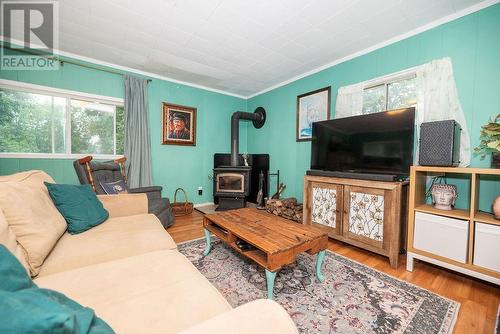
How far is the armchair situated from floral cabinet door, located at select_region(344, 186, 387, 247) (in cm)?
219

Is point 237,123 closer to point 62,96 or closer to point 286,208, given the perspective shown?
point 286,208

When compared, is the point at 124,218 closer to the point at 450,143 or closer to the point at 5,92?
the point at 5,92

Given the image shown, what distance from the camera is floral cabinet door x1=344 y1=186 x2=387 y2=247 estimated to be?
2.01m

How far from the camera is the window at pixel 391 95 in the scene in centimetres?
230

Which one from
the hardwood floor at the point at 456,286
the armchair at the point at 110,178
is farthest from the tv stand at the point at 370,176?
the armchair at the point at 110,178

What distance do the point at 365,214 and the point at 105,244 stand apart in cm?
226

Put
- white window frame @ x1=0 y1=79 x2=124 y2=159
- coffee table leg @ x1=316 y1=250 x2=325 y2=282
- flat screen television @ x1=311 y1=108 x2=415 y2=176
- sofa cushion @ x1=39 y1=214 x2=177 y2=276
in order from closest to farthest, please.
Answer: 1. sofa cushion @ x1=39 y1=214 x2=177 y2=276
2. coffee table leg @ x1=316 y1=250 x2=325 y2=282
3. flat screen television @ x1=311 y1=108 x2=415 y2=176
4. white window frame @ x1=0 y1=79 x2=124 y2=159

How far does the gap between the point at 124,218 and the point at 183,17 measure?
204cm

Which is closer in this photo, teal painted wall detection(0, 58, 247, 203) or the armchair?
the armchair

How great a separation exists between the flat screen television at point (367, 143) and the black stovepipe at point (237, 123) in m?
1.58

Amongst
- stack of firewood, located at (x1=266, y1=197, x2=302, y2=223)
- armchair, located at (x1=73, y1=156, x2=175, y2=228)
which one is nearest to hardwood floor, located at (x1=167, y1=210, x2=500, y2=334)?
armchair, located at (x1=73, y1=156, x2=175, y2=228)

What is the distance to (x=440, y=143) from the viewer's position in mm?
1754

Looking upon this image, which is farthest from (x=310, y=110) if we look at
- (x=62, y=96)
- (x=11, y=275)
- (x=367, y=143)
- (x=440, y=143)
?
(x=62, y=96)

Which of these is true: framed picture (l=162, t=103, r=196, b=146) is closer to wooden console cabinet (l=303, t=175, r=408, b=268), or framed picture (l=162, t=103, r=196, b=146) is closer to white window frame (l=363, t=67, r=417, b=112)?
wooden console cabinet (l=303, t=175, r=408, b=268)
